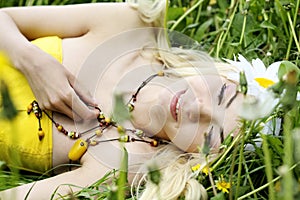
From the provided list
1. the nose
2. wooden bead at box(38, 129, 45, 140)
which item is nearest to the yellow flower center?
the nose

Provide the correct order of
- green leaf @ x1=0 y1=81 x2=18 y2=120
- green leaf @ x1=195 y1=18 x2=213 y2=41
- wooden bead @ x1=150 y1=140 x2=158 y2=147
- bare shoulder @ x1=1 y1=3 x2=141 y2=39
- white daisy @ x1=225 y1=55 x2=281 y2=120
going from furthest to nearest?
green leaf @ x1=195 y1=18 x2=213 y2=41, bare shoulder @ x1=1 y1=3 x2=141 y2=39, wooden bead @ x1=150 y1=140 x2=158 y2=147, white daisy @ x1=225 y1=55 x2=281 y2=120, green leaf @ x1=0 y1=81 x2=18 y2=120

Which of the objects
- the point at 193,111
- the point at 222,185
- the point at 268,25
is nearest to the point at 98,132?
the point at 193,111

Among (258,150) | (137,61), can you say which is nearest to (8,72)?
(137,61)

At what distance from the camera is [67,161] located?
1.27 metres

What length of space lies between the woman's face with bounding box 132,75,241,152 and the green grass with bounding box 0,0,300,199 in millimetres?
55

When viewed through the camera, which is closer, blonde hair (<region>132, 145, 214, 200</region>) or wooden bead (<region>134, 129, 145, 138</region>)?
blonde hair (<region>132, 145, 214, 200</region>)

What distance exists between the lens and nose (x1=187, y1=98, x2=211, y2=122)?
44.8 inches

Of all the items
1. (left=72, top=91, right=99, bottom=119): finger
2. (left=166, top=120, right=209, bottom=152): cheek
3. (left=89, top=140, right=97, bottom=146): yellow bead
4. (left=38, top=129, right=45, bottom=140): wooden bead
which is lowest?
(left=89, top=140, right=97, bottom=146): yellow bead

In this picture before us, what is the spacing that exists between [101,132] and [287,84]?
61 centimetres

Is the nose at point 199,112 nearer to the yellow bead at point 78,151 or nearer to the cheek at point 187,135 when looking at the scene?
the cheek at point 187,135

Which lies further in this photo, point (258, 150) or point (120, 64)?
point (120, 64)

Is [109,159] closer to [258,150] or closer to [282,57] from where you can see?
[258,150]

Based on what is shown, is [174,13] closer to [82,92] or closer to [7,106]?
[82,92]

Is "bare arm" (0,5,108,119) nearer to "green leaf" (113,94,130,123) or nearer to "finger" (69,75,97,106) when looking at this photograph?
"finger" (69,75,97,106)
